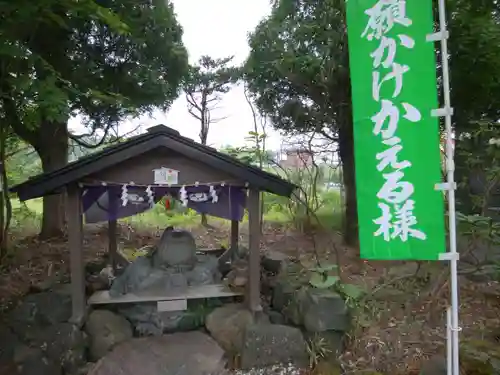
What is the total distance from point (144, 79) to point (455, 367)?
7.34m

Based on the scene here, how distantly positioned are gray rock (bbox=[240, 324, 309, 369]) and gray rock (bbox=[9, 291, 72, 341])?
2.33 meters

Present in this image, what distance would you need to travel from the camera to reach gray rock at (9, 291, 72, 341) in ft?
15.1

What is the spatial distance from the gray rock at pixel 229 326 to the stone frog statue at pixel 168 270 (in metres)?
0.70

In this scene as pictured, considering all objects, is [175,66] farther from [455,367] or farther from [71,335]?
[455,367]

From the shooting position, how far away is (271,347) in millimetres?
4594

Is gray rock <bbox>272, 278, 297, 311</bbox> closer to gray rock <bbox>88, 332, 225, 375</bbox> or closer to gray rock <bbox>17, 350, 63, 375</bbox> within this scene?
gray rock <bbox>88, 332, 225, 375</bbox>

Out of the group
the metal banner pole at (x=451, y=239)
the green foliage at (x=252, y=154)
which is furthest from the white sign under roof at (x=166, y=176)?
the green foliage at (x=252, y=154)

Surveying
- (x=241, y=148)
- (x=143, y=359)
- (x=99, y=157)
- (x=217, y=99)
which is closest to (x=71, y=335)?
(x=143, y=359)

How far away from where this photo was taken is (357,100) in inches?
135

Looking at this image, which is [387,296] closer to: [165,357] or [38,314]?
[165,357]

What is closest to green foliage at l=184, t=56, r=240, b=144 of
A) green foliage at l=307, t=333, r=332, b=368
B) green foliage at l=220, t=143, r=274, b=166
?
green foliage at l=220, t=143, r=274, b=166

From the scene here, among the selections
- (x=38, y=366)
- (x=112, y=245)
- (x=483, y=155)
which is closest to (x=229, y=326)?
(x=38, y=366)

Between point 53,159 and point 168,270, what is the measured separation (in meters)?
4.72

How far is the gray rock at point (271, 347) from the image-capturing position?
4.57m
